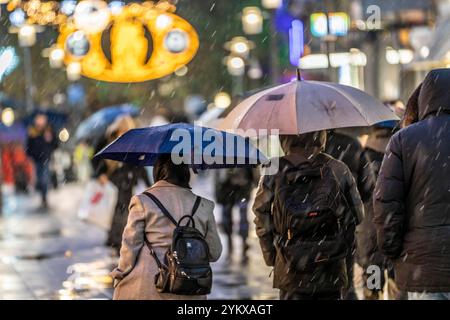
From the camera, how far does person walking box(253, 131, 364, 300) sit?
7.41 m

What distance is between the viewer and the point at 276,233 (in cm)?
764

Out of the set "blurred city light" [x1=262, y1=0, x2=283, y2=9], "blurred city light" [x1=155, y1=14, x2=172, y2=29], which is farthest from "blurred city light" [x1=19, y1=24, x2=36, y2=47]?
"blurred city light" [x1=155, y1=14, x2=172, y2=29]

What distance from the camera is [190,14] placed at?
115 ft

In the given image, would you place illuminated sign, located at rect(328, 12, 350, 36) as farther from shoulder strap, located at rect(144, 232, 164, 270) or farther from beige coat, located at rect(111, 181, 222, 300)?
shoulder strap, located at rect(144, 232, 164, 270)

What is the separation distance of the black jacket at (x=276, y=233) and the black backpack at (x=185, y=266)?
1.02 meters

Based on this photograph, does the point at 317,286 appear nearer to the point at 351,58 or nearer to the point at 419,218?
Result: the point at 419,218

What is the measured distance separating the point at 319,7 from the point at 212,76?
55.4 feet

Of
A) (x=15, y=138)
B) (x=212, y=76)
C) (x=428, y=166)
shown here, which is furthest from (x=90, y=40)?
(x=212, y=76)

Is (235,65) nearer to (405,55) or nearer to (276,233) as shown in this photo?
(405,55)

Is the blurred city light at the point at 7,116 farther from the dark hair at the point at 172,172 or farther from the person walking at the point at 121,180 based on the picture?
the dark hair at the point at 172,172

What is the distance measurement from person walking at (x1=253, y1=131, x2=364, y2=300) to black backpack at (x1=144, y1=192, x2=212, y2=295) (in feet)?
3.01

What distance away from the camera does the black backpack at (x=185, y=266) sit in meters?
Answer: 6.62

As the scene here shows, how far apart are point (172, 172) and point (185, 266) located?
683 millimetres

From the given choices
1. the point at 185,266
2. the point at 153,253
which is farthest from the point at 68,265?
the point at 185,266
